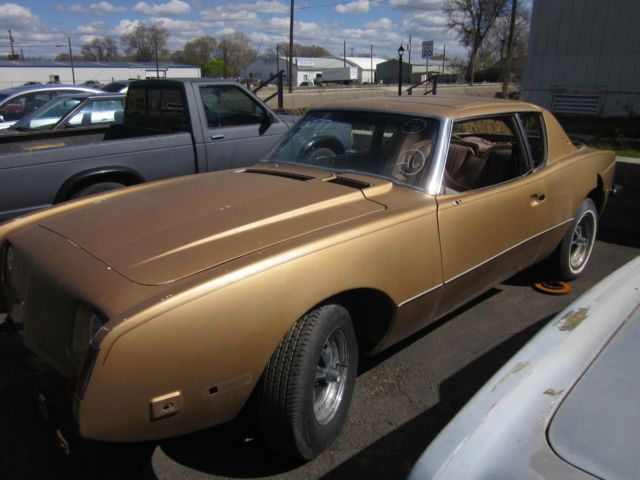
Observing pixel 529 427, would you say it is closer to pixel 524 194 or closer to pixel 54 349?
pixel 54 349

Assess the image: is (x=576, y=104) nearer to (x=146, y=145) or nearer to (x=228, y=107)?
(x=228, y=107)

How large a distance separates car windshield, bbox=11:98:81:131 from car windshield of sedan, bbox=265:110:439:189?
6.22 metres

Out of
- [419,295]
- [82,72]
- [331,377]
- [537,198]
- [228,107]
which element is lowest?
[331,377]

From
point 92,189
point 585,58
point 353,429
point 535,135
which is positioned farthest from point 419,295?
point 585,58

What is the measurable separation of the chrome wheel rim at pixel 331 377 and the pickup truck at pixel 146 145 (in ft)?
10.9

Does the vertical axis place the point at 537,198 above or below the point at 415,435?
above

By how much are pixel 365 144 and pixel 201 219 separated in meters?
1.42

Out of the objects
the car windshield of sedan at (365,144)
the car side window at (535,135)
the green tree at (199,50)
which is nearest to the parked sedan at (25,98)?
the car windshield of sedan at (365,144)

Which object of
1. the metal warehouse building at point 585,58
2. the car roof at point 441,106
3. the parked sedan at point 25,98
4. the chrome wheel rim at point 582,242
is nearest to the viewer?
the car roof at point 441,106

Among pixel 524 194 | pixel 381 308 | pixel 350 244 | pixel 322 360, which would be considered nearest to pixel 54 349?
pixel 322 360

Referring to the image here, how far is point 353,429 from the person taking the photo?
2.68m

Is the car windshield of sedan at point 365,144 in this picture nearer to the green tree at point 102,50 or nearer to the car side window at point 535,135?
the car side window at point 535,135

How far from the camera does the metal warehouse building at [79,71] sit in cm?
6065

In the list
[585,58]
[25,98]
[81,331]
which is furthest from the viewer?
[585,58]
